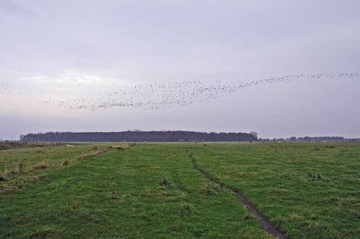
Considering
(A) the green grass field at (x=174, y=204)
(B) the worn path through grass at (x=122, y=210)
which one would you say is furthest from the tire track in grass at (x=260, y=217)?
(B) the worn path through grass at (x=122, y=210)

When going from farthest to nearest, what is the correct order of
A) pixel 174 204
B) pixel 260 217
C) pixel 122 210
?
pixel 174 204 → pixel 122 210 → pixel 260 217

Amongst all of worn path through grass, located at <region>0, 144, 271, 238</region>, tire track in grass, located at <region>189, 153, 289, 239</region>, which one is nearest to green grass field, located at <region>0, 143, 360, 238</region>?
worn path through grass, located at <region>0, 144, 271, 238</region>

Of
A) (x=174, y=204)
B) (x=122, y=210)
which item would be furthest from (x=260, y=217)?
(x=122, y=210)

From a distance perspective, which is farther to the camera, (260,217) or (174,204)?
(174,204)

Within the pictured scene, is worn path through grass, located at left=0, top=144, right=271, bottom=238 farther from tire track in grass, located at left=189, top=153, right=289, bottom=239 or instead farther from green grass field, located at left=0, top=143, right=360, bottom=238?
tire track in grass, located at left=189, top=153, right=289, bottom=239

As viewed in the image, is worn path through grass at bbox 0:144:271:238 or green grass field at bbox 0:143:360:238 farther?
green grass field at bbox 0:143:360:238

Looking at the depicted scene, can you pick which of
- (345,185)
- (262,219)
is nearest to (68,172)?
(262,219)

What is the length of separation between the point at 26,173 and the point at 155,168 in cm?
1408

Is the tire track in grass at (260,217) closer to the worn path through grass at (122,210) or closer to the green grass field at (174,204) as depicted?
the green grass field at (174,204)

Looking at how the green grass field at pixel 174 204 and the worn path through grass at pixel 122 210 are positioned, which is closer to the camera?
the worn path through grass at pixel 122 210

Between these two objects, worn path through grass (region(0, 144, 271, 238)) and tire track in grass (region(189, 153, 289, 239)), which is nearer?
worn path through grass (region(0, 144, 271, 238))

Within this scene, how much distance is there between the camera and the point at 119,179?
3600 centimetres

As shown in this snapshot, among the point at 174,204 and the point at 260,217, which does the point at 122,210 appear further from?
the point at 260,217

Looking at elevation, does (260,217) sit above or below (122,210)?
below
